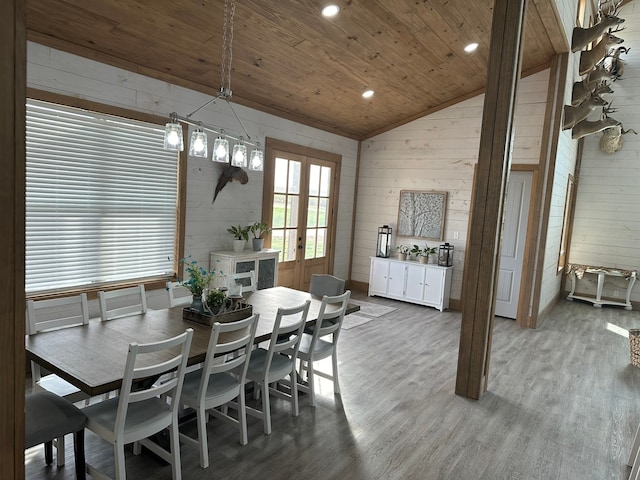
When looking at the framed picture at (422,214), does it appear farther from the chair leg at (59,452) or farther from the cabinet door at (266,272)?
the chair leg at (59,452)

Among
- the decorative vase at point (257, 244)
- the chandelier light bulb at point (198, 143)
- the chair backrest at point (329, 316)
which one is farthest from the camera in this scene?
the decorative vase at point (257, 244)

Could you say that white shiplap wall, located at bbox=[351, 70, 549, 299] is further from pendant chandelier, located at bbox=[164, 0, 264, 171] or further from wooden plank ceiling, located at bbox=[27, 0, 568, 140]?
pendant chandelier, located at bbox=[164, 0, 264, 171]

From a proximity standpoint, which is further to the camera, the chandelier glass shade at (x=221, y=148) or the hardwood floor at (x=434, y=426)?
the chandelier glass shade at (x=221, y=148)

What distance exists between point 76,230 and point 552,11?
16.6 feet

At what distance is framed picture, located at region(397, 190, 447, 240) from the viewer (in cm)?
682

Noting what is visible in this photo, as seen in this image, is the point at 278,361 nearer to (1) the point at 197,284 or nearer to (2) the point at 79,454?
(1) the point at 197,284

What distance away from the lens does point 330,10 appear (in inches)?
152

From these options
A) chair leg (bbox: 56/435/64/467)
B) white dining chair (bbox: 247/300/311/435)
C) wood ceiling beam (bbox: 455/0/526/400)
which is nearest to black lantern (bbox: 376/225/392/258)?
wood ceiling beam (bbox: 455/0/526/400)

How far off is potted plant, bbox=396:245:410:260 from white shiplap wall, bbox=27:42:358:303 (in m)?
1.87

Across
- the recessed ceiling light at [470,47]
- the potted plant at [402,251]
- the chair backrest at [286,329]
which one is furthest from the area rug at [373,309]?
the recessed ceiling light at [470,47]

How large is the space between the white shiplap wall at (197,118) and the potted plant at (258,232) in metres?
0.15

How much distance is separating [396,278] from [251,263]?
2.73m

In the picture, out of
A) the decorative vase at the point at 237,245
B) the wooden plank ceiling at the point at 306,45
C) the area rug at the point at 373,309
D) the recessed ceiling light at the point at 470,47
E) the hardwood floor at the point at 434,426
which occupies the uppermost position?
the recessed ceiling light at the point at 470,47

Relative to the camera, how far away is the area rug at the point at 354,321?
17.9 ft
